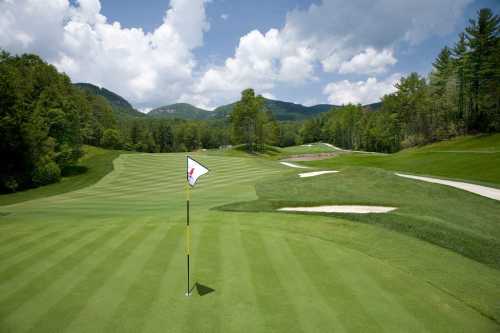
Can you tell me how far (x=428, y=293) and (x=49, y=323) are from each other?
7.77 metres

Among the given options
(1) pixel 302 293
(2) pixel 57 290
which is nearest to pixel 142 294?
(2) pixel 57 290

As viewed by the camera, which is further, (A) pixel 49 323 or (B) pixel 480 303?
(B) pixel 480 303

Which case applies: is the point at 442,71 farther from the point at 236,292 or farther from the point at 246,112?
the point at 236,292

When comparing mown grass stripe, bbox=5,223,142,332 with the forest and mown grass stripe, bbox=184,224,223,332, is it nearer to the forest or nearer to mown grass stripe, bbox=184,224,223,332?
mown grass stripe, bbox=184,224,223,332

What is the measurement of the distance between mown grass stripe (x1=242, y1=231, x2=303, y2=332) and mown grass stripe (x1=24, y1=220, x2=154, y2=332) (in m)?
3.58

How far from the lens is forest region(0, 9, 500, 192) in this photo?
28.6 meters

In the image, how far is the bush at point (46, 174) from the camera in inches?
1159

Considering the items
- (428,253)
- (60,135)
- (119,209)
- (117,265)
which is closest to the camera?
(117,265)

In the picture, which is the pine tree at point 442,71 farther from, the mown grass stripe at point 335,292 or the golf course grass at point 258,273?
the mown grass stripe at point 335,292

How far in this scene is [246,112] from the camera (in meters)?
64.0

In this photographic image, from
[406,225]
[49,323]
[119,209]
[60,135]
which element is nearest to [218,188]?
[119,209]

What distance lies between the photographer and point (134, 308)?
547 centimetres

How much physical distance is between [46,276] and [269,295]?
558cm

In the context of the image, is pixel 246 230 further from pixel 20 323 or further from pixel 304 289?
pixel 20 323
